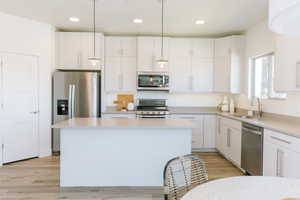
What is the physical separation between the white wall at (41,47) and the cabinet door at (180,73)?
2.63 m

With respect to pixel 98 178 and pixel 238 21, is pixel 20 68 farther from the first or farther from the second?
pixel 238 21

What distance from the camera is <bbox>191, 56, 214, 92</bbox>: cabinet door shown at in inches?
194

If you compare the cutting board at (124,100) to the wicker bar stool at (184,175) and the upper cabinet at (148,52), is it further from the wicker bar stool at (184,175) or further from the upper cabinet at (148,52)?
the wicker bar stool at (184,175)

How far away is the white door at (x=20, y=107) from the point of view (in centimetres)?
381

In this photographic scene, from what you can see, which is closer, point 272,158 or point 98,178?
point 272,158

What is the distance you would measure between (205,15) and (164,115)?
6.95ft

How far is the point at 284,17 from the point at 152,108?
4126mm

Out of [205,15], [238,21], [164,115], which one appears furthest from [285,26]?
[164,115]

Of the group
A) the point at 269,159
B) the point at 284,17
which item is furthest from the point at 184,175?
the point at 269,159

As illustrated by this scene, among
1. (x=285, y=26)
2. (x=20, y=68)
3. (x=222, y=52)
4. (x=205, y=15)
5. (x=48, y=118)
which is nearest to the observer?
(x=285, y=26)

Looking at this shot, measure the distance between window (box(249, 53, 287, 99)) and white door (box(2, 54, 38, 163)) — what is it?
433 centimetres

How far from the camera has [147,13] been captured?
366 cm

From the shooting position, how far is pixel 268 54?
12.3 feet

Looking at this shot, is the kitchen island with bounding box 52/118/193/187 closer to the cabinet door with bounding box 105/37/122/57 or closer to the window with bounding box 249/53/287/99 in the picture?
the window with bounding box 249/53/287/99
